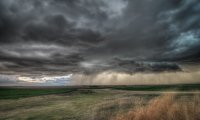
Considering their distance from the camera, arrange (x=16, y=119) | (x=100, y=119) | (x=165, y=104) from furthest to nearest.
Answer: (x=16, y=119) < (x=100, y=119) < (x=165, y=104)

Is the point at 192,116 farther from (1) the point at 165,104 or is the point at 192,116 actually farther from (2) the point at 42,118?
(2) the point at 42,118

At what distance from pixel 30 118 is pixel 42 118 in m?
1.07

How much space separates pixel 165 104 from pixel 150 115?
5.79ft

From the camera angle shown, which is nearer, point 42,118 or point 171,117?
point 171,117

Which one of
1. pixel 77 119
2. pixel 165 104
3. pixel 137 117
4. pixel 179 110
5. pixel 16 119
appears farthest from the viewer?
pixel 16 119

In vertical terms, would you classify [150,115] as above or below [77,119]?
above

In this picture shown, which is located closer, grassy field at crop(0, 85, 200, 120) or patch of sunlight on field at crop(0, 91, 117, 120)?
grassy field at crop(0, 85, 200, 120)

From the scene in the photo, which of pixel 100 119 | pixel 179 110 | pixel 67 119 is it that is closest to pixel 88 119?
pixel 100 119

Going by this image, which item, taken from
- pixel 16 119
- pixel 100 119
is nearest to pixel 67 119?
pixel 100 119

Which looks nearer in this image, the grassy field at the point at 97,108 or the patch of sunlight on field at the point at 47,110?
the grassy field at the point at 97,108

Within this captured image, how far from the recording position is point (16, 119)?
1634 centimetres

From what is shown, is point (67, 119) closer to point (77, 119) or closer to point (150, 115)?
point (77, 119)

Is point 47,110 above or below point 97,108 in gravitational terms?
below

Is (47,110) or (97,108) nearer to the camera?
(97,108)
